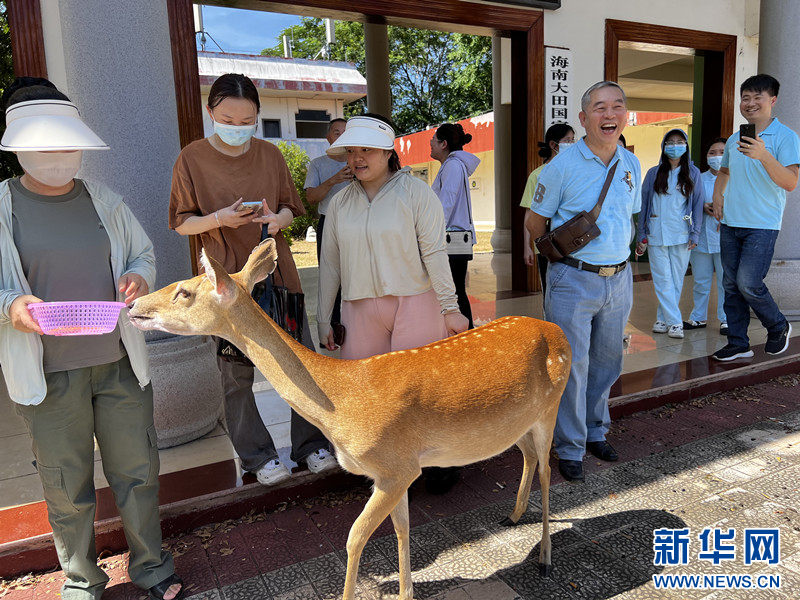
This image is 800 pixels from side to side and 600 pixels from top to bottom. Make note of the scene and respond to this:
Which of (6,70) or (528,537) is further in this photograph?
(6,70)

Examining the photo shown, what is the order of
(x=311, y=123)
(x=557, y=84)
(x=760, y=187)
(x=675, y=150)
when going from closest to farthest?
(x=760, y=187), (x=675, y=150), (x=557, y=84), (x=311, y=123)

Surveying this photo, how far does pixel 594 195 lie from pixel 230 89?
6.80 ft

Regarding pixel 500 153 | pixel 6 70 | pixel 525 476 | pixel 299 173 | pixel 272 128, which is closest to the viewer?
pixel 525 476

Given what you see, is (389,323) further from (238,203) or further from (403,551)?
(403,551)

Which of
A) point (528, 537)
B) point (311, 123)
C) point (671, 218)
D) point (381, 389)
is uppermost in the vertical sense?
point (311, 123)

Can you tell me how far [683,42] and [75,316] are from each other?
908 centimetres

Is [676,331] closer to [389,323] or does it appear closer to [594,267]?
[594,267]

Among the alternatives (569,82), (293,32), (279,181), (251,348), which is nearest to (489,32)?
(569,82)

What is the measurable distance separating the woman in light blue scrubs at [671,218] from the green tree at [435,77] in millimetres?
21936

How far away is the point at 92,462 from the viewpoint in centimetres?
249

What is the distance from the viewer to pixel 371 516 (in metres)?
2.25

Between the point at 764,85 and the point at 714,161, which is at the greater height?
A: the point at 764,85

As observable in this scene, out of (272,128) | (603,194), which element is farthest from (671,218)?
(272,128)

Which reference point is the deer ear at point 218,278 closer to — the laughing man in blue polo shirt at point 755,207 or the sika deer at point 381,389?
the sika deer at point 381,389
